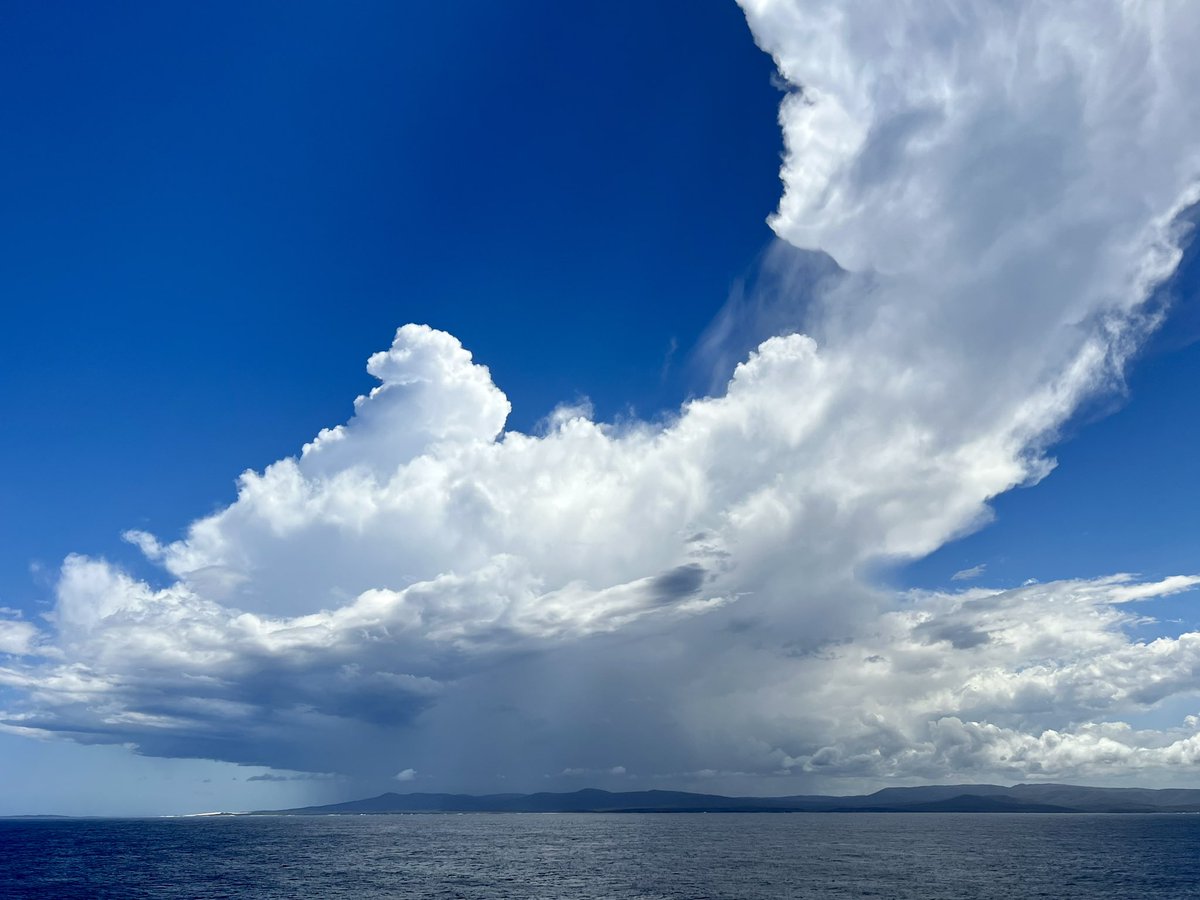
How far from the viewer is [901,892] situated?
133000mm

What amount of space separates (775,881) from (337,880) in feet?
303

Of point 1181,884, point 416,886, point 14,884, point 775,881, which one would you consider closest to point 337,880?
point 416,886

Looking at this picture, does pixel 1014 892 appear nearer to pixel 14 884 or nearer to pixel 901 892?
pixel 901 892

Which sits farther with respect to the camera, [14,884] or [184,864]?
[184,864]

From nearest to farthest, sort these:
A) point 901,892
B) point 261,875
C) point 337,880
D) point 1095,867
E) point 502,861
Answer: point 901,892 < point 337,880 < point 261,875 < point 1095,867 < point 502,861

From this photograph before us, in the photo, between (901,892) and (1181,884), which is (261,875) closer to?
(901,892)

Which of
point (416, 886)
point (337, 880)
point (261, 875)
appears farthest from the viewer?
point (261, 875)

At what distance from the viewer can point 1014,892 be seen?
442ft

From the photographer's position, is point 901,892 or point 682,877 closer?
point 901,892

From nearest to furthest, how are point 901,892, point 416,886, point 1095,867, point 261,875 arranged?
point 901,892 → point 416,886 → point 261,875 → point 1095,867

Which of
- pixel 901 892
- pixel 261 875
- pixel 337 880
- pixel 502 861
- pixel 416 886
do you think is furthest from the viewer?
pixel 502 861

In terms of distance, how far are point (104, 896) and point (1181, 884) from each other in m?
215

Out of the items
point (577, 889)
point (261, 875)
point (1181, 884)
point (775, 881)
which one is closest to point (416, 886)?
point (577, 889)

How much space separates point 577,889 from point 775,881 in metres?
42.2
